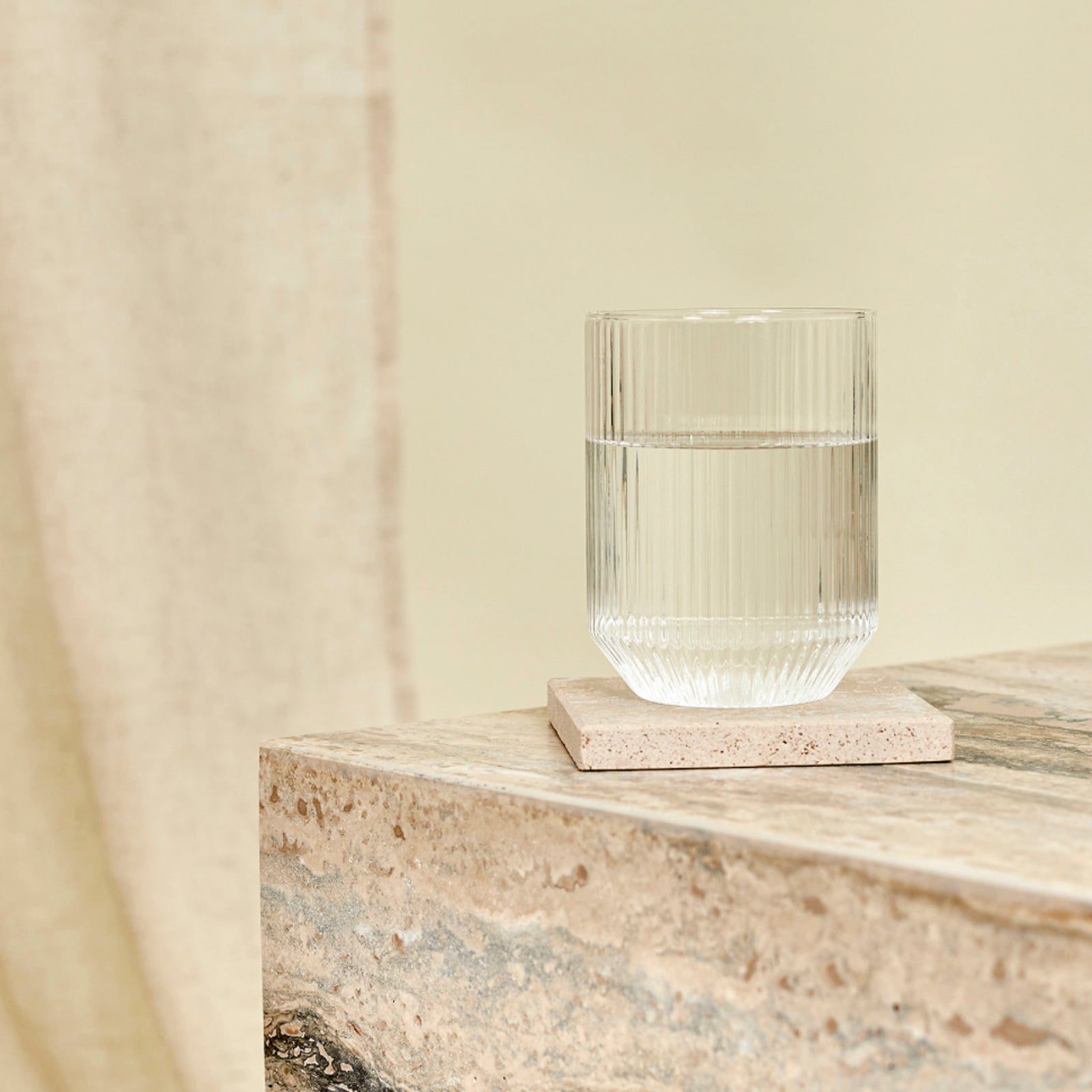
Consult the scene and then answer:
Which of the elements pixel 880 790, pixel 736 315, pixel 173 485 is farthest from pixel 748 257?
pixel 880 790

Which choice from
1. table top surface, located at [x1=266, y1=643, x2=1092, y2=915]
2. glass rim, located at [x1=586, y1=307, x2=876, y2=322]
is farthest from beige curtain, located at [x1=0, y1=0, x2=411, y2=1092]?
glass rim, located at [x1=586, y1=307, x2=876, y2=322]

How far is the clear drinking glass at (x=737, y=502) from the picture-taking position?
625 mm

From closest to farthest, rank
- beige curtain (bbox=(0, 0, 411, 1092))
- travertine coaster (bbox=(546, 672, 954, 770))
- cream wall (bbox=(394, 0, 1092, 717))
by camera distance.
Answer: travertine coaster (bbox=(546, 672, 954, 770)) < beige curtain (bbox=(0, 0, 411, 1092)) < cream wall (bbox=(394, 0, 1092, 717))

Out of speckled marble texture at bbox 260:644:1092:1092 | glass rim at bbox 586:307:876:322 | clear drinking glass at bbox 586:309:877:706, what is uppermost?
glass rim at bbox 586:307:876:322

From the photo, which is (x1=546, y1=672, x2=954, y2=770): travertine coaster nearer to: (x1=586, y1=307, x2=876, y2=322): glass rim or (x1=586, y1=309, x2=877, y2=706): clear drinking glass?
(x1=586, y1=309, x2=877, y2=706): clear drinking glass

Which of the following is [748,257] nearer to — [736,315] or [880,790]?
[736,315]

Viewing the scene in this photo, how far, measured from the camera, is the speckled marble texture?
47 cm

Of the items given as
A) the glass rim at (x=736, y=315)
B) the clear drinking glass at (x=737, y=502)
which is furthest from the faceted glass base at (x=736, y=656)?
the glass rim at (x=736, y=315)

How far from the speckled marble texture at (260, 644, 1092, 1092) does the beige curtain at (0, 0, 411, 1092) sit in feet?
1.57

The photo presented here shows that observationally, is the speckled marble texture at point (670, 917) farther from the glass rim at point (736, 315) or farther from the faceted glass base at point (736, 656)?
the glass rim at point (736, 315)

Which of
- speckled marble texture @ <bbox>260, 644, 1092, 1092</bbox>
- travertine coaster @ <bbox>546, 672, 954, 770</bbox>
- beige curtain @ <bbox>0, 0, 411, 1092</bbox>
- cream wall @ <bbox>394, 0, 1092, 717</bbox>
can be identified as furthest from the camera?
cream wall @ <bbox>394, 0, 1092, 717</bbox>

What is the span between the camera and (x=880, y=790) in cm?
58

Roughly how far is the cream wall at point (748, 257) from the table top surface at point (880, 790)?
547 mm

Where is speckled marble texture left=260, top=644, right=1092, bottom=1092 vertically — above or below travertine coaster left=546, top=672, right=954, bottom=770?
below
